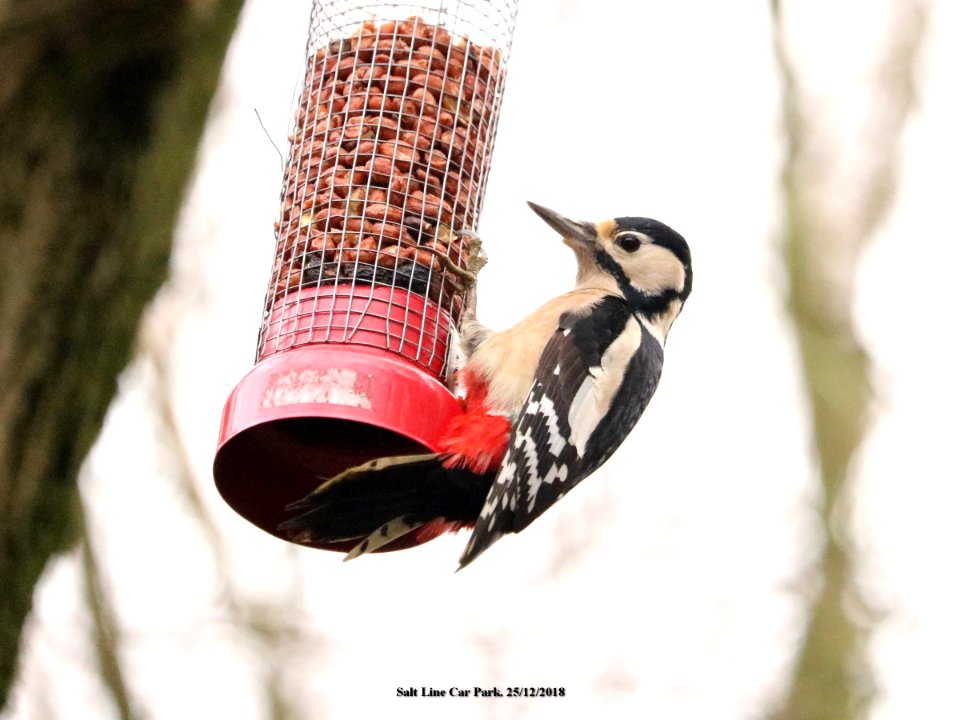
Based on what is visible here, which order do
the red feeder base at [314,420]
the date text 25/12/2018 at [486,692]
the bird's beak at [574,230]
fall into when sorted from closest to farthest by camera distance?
the red feeder base at [314,420] → the bird's beak at [574,230] → the date text 25/12/2018 at [486,692]

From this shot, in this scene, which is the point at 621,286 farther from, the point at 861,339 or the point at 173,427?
the point at 173,427

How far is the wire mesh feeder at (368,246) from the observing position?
9.40 ft

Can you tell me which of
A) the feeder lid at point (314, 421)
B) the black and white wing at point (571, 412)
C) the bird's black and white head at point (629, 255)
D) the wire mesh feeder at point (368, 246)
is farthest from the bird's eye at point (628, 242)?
the feeder lid at point (314, 421)

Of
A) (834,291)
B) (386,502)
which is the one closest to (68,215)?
(386,502)

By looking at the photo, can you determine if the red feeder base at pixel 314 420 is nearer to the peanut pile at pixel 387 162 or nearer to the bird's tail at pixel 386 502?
the bird's tail at pixel 386 502

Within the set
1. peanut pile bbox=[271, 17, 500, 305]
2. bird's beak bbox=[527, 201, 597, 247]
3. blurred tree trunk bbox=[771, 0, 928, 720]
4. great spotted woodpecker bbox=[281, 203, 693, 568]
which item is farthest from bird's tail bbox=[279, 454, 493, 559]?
blurred tree trunk bbox=[771, 0, 928, 720]

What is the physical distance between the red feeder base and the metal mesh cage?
0.15 meters

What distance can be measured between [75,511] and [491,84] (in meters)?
1.75

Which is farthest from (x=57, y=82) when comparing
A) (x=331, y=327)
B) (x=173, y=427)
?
(x=173, y=427)

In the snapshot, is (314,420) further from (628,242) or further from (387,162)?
(628,242)

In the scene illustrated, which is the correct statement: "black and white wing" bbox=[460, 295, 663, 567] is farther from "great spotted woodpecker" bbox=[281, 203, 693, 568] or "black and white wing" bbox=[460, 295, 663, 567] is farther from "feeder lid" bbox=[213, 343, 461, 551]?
"feeder lid" bbox=[213, 343, 461, 551]

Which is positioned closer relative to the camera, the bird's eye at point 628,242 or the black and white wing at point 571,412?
the black and white wing at point 571,412

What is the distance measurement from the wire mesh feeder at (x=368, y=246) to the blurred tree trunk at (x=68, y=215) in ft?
1.80

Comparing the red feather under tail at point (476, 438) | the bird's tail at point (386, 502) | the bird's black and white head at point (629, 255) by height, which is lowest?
the bird's tail at point (386, 502)
